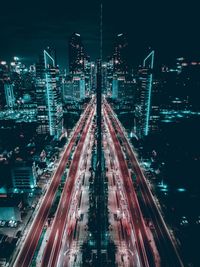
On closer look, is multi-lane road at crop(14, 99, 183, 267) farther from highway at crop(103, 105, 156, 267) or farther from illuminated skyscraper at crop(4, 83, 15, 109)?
illuminated skyscraper at crop(4, 83, 15, 109)

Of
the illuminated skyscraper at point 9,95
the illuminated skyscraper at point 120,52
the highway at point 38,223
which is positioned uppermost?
the illuminated skyscraper at point 120,52

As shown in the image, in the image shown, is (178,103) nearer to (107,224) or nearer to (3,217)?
(107,224)

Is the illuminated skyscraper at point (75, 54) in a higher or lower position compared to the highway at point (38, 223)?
higher

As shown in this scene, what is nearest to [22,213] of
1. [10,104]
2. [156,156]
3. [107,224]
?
[107,224]

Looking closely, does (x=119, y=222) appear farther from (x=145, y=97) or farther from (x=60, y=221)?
(x=145, y=97)

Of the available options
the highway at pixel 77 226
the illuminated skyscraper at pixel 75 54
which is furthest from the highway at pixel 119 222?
the illuminated skyscraper at pixel 75 54

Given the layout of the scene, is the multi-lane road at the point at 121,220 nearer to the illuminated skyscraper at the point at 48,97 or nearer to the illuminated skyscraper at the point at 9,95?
the illuminated skyscraper at the point at 48,97

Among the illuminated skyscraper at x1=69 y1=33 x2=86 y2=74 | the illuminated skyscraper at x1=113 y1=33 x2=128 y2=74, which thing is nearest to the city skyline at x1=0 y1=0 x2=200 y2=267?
the illuminated skyscraper at x1=113 y1=33 x2=128 y2=74
